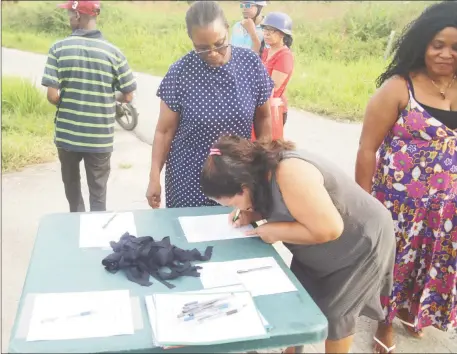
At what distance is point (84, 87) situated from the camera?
2904mm

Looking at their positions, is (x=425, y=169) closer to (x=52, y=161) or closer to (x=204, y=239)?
(x=204, y=239)

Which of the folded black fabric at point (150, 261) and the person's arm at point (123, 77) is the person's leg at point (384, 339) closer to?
the folded black fabric at point (150, 261)

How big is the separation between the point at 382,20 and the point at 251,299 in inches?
396

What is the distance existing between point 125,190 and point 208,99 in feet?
→ 7.64

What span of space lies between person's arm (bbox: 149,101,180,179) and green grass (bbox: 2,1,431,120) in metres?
2.84

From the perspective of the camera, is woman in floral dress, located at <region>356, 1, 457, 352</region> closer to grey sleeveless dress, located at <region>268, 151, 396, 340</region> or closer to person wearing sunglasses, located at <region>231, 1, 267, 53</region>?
grey sleeveless dress, located at <region>268, 151, 396, 340</region>

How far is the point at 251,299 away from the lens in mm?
1440

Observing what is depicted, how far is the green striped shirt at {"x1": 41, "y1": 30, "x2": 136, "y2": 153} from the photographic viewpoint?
2854 millimetres

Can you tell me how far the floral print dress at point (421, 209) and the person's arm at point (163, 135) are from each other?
2.91 feet

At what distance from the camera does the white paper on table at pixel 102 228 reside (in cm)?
174

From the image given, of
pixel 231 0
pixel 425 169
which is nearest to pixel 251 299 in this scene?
pixel 425 169

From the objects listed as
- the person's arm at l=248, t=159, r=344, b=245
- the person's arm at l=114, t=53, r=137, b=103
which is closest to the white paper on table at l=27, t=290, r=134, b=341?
the person's arm at l=248, t=159, r=344, b=245

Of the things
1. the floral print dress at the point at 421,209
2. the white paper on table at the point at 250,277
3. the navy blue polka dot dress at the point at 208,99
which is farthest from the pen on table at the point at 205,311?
the floral print dress at the point at 421,209

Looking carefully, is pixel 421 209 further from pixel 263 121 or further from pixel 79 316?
pixel 79 316
